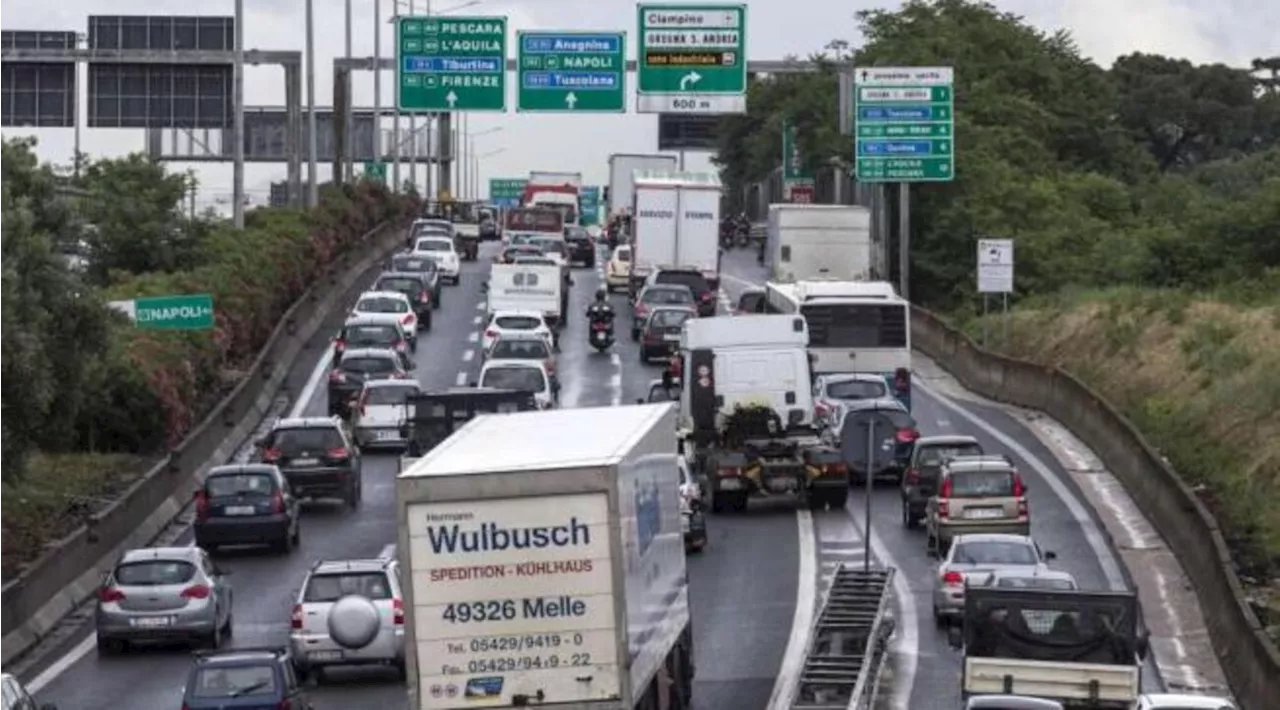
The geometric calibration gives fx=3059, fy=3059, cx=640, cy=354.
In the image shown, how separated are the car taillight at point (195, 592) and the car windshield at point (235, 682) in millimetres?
8227

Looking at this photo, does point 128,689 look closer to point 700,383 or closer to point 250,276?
point 700,383

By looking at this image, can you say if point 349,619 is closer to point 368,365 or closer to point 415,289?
point 368,365

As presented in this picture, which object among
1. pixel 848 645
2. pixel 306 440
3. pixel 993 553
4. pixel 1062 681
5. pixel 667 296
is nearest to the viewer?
pixel 1062 681

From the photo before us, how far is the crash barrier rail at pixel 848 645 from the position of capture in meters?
30.8

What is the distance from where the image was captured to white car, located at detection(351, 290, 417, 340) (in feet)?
246

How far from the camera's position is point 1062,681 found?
102 feet

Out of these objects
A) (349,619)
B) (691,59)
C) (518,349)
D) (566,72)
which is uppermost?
(691,59)

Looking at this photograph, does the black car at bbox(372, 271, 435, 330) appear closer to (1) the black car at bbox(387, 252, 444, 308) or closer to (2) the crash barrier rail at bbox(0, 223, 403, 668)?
(1) the black car at bbox(387, 252, 444, 308)

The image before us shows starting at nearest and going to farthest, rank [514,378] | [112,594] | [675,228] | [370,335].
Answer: [112,594], [514,378], [370,335], [675,228]

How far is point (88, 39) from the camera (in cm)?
9244

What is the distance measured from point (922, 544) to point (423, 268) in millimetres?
42235

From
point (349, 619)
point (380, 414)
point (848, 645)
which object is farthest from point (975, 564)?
point (380, 414)

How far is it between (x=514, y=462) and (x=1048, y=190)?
77567 millimetres

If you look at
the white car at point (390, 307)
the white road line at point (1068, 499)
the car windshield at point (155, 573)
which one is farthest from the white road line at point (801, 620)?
the white car at point (390, 307)
